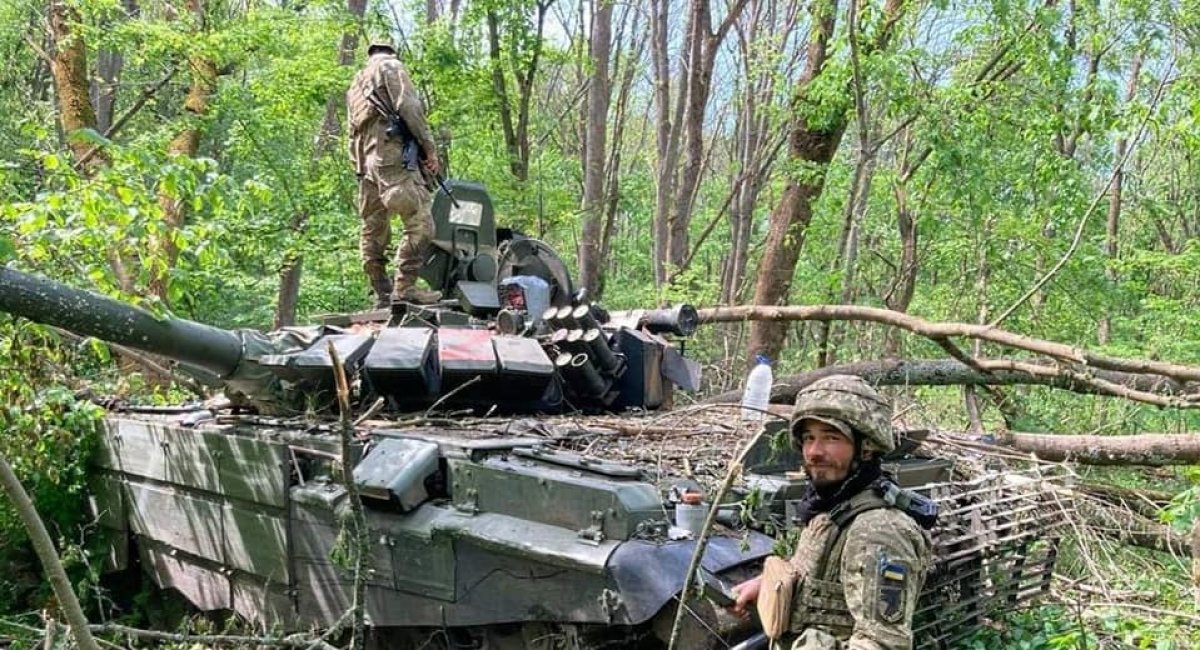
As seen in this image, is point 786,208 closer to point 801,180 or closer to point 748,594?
point 801,180

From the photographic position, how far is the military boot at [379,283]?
7.66 m

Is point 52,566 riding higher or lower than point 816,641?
higher

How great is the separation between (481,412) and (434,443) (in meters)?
1.42

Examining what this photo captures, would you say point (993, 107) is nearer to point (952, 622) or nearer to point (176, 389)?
point (952, 622)

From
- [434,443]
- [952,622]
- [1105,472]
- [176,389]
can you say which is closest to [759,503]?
[952,622]

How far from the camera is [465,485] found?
4.74 metres

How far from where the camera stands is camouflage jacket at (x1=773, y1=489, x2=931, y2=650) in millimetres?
2770

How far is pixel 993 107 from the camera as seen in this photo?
37.0ft

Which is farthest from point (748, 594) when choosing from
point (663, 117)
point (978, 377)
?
point (663, 117)

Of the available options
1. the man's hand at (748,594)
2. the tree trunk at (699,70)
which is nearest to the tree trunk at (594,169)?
the tree trunk at (699,70)

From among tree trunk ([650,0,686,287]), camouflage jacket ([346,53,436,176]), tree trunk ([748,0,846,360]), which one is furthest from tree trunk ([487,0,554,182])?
camouflage jacket ([346,53,436,176])

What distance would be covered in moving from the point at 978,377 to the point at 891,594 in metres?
7.17

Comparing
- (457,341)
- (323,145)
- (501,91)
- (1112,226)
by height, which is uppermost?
(501,91)

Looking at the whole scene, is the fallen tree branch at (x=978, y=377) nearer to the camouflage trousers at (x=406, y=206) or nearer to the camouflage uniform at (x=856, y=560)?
the camouflage trousers at (x=406, y=206)
